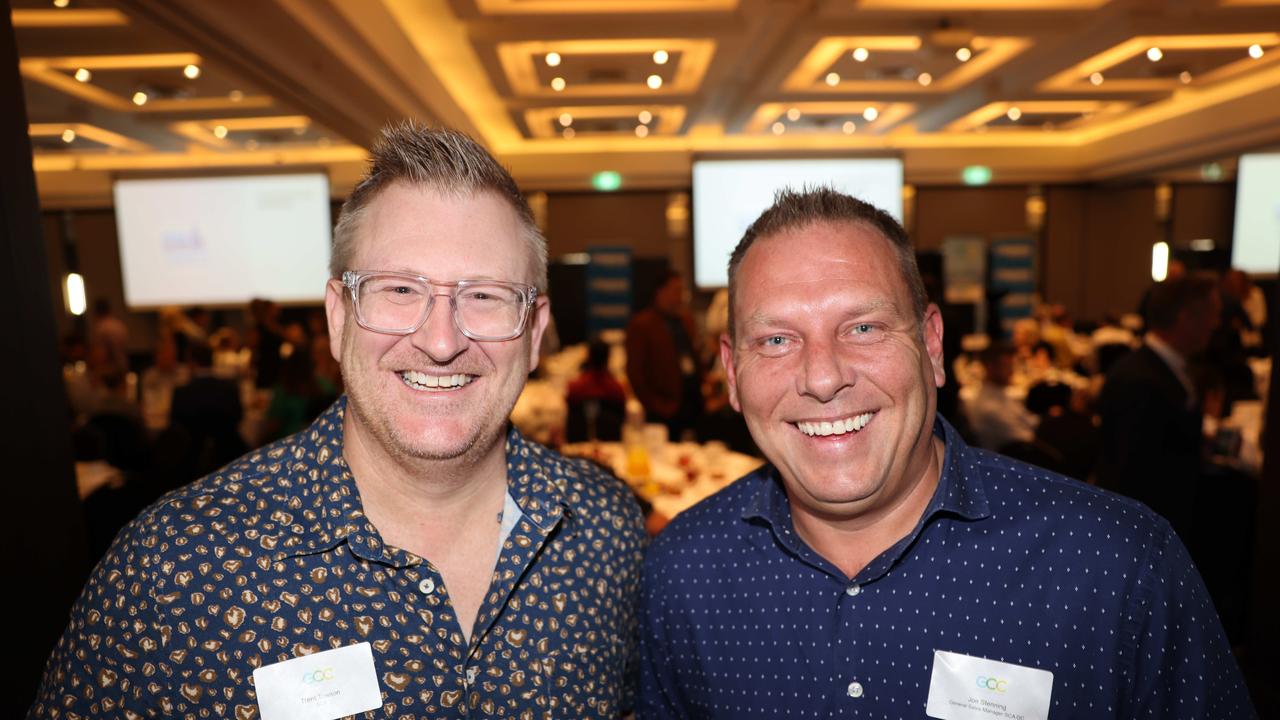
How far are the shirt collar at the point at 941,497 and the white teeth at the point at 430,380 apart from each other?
2.03 ft

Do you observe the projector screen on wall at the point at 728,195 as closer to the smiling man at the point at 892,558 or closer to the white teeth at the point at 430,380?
the smiling man at the point at 892,558

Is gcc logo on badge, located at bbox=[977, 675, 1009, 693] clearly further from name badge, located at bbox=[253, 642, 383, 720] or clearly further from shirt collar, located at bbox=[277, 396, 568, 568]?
name badge, located at bbox=[253, 642, 383, 720]

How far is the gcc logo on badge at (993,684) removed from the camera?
1.36 m

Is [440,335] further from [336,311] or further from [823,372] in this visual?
[823,372]

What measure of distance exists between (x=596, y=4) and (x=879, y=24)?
2.31 m

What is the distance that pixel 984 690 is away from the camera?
4.47ft

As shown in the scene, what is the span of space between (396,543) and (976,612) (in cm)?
105

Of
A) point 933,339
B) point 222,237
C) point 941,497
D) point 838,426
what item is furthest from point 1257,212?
point 222,237

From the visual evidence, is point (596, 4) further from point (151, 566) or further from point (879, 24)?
point (151, 566)

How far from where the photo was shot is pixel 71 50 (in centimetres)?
606

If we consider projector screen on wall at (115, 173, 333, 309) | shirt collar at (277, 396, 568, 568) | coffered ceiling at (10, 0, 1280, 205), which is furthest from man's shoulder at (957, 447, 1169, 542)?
projector screen on wall at (115, 173, 333, 309)

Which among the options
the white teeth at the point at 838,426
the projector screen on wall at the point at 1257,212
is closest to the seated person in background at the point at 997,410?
the white teeth at the point at 838,426

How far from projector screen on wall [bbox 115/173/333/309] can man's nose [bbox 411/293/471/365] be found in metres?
7.87

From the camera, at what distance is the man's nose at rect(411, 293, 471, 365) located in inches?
56.1
